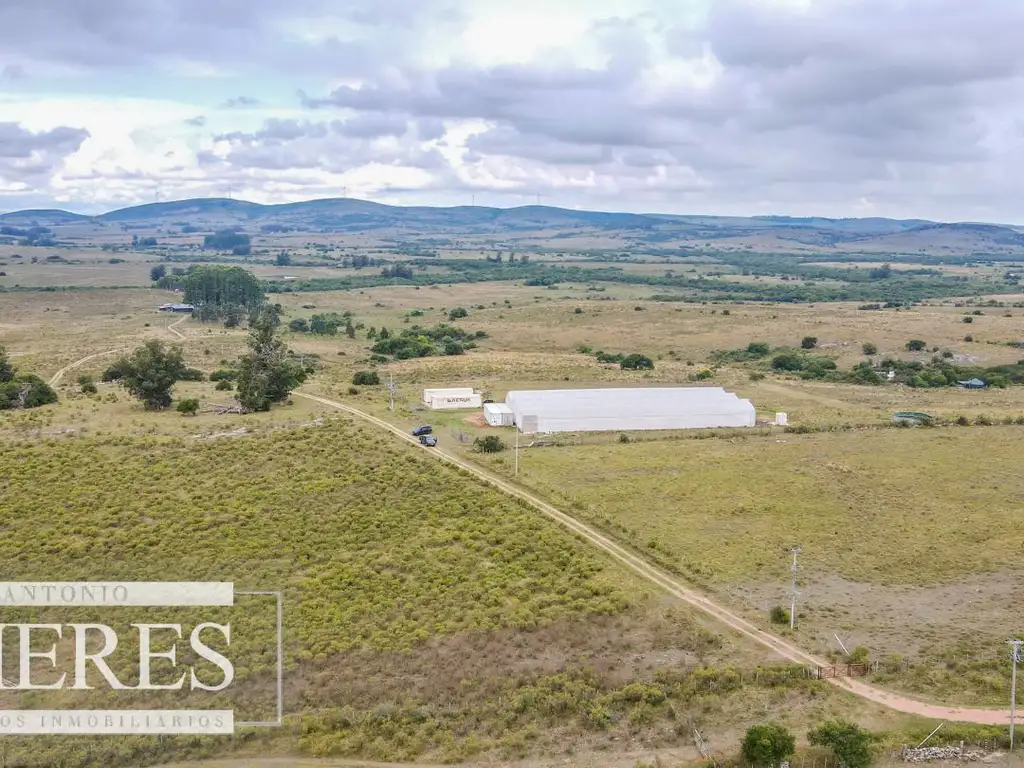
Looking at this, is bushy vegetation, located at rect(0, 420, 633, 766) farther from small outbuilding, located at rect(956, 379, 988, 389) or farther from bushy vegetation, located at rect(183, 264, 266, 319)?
bushy vegetation, located at rect(183, 264, 266, 319)

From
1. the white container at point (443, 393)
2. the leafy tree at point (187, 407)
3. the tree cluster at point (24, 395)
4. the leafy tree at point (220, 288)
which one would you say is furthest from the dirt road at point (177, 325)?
the white container at point (443, 393)

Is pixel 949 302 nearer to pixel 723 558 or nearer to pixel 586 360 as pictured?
pixel 586 360

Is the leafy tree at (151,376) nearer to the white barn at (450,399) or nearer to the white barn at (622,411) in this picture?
the white barn at (450,399)

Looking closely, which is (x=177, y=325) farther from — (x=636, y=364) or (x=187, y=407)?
(x=187, y=407)

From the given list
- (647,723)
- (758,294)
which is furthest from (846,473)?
(758,294)

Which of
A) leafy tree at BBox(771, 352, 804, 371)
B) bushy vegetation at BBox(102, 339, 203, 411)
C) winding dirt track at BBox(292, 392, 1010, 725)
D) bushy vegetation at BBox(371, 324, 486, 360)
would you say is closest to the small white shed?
winding dirt track at BBox(292, 392, 1010, 725)

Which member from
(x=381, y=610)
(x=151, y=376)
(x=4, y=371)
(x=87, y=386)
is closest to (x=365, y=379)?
(x=151, y=376)
